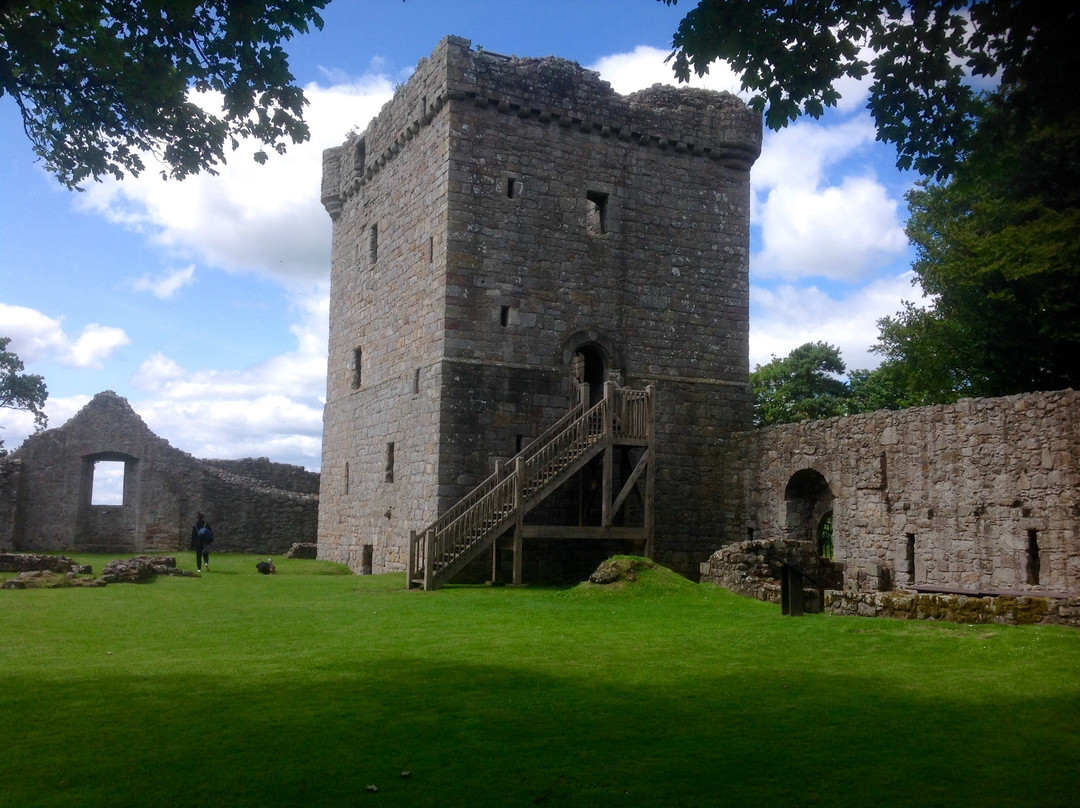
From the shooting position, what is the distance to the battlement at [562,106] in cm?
1956

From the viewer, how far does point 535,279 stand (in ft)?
64.7

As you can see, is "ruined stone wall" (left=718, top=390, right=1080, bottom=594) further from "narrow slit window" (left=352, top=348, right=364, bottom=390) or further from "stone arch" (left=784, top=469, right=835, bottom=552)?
"narrow slit window" (left=352, top=348, right=364, bottom=390)

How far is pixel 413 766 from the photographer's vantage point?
18.4 ft

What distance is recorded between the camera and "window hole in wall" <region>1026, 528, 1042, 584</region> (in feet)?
45.5

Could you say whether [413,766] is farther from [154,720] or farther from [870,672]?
[870,672]

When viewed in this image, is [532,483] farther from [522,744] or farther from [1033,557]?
[522,744]

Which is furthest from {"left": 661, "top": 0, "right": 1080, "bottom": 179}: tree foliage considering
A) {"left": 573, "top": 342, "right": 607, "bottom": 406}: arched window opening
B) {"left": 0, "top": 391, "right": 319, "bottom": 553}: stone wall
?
{"left": 0, "top": 391, "right": 319, "bottom": 553}: stone wall

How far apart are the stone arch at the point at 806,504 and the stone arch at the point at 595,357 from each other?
404cm

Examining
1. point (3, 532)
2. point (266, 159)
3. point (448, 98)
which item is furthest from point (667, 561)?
point (3, 532)

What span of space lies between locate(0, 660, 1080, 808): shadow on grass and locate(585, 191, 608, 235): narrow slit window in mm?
14066

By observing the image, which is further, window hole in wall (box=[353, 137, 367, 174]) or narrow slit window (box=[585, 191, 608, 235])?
window hole in wall (box=[353, 137, 367, 174])

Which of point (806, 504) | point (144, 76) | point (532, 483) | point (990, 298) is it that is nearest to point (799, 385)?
point (990, 298)

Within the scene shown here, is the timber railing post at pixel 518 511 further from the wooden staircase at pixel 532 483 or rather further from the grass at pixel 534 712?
the grass at pixel 534 712

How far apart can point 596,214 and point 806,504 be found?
7.44m
